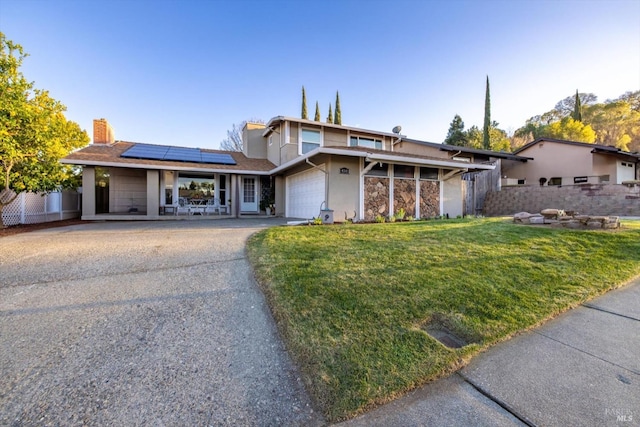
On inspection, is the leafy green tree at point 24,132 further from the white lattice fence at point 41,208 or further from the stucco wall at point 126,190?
the stucco wall at point 126,190

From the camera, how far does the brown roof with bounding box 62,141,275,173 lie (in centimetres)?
1130

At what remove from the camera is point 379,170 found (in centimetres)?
1103

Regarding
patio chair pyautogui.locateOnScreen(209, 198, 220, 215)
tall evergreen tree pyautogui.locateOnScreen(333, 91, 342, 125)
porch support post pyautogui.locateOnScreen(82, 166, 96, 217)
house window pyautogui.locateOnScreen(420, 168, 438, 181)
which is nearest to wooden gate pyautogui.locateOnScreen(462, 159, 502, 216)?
house window pyautogui.locateOnScreen(420, 168, 438, 181)

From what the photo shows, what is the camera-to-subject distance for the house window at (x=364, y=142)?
14656 mm

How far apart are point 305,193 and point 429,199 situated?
568 cm

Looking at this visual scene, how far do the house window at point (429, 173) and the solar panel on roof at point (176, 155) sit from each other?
9.52m

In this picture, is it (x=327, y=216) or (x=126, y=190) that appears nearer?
(x=327, y=216)

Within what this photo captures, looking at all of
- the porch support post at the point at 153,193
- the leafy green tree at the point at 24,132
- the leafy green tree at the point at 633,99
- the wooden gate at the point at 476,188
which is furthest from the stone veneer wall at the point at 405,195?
the leafy green tree at the point at 633,99

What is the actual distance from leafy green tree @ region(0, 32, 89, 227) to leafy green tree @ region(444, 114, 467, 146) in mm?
28528

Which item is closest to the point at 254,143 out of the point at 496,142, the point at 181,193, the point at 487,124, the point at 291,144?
the point at 291,144

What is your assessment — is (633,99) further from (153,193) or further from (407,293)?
(153,193)

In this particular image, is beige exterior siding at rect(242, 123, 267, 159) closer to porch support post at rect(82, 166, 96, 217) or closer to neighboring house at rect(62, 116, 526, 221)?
neighboring house at rect(62, 116, 526, 221)

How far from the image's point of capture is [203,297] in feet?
11.0

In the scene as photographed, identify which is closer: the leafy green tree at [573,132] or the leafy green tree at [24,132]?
the leafy green tree at [24,132]
